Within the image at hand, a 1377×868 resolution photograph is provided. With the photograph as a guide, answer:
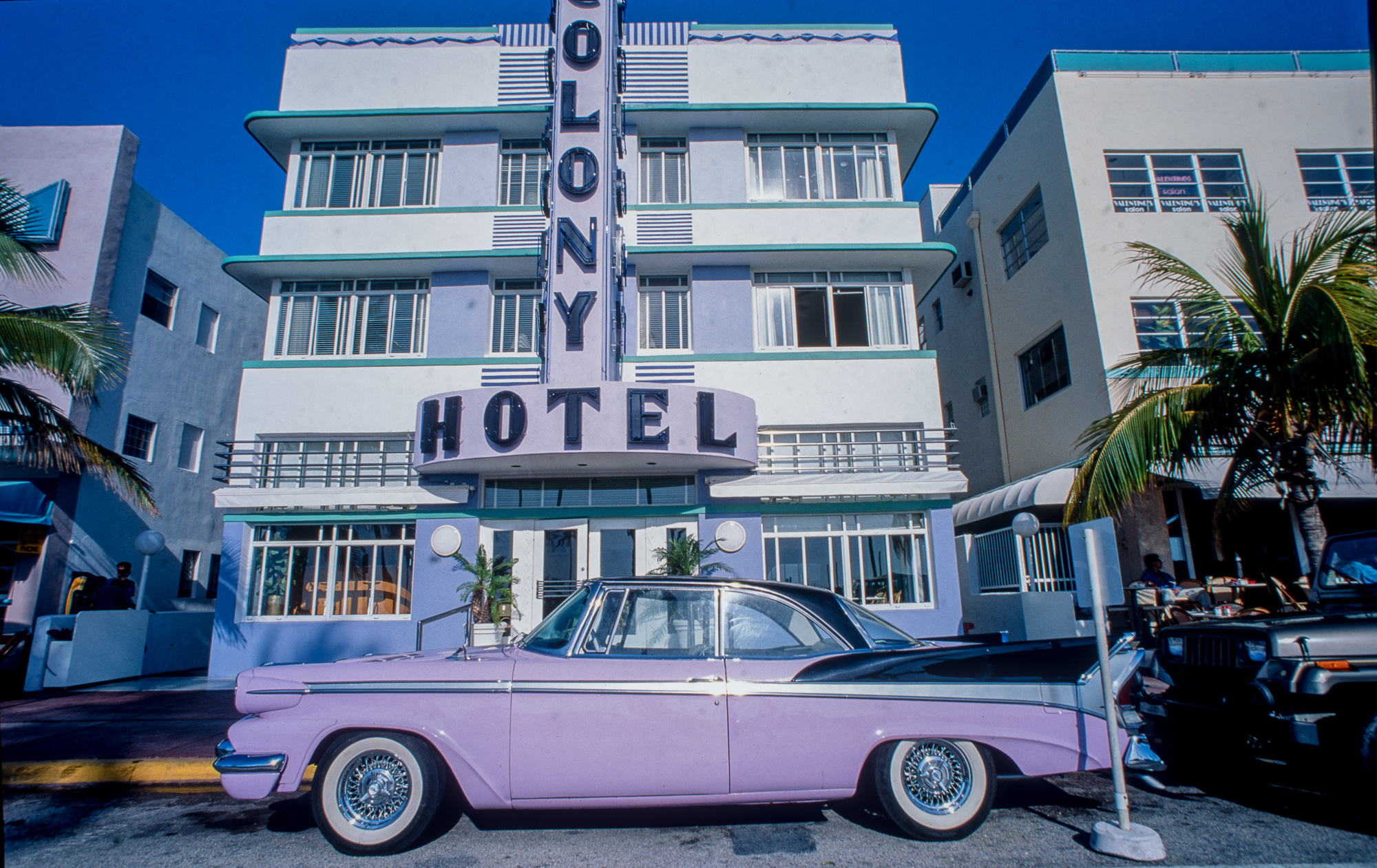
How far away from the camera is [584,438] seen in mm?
10695

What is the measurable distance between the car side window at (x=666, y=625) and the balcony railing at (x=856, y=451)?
8.09 meters

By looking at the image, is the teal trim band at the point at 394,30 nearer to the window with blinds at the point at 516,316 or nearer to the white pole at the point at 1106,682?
the window with blinds at the point at 516,316

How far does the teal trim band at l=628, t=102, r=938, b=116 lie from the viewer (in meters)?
14.5

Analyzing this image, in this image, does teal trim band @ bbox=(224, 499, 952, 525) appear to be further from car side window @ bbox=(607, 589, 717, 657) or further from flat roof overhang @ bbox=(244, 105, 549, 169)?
car side window @ bbox=(607, 589, 717, 657)

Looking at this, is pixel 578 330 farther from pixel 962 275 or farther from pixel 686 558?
pixel 962 275

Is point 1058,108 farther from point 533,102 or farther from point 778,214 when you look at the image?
point 533,102

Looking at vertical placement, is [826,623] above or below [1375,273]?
below

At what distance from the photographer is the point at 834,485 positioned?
489 inches

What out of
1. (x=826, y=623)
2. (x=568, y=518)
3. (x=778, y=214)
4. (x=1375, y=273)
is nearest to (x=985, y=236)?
(x=778, y=214)

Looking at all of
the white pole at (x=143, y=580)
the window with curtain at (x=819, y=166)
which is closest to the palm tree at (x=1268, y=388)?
the window with curtain at (x=819, y=166)

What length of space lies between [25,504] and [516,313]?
34.2 ft

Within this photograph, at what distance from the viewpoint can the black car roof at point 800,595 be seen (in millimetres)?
4836

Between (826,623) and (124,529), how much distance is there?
17.2 m

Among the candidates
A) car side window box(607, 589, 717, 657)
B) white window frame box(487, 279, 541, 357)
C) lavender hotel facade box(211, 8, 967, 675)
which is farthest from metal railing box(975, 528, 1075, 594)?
car side window box(607, 589, 717, 657)
